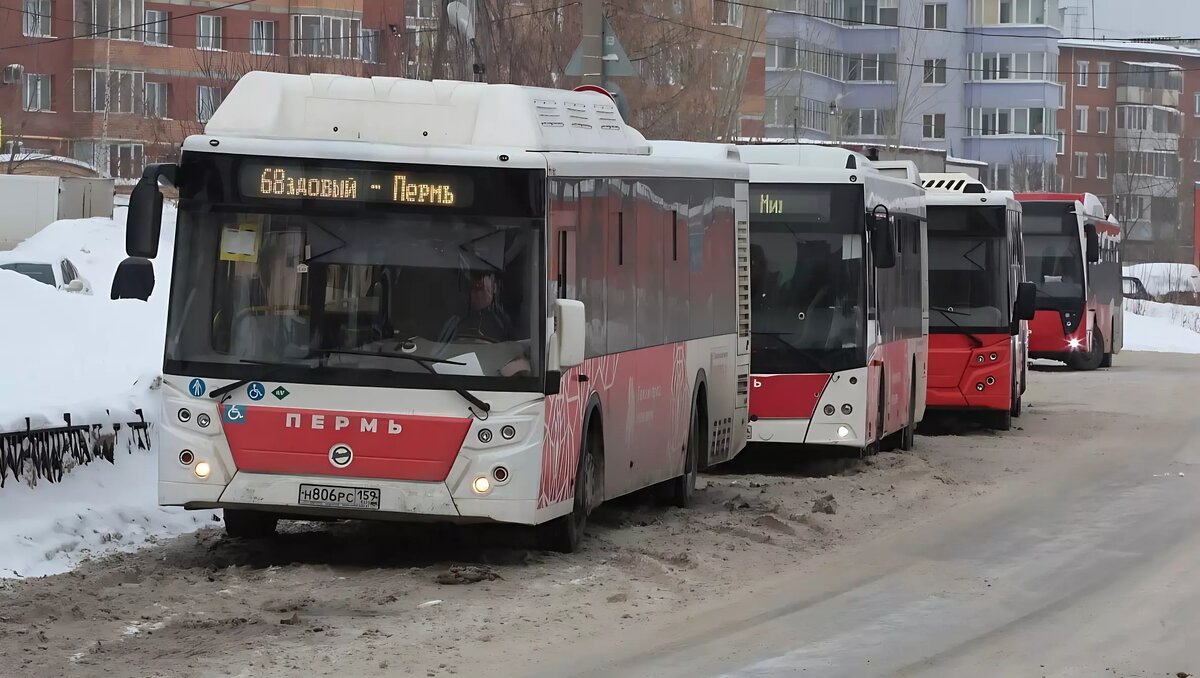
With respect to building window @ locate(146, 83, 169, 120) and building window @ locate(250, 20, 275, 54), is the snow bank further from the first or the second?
building window @ locate(250, 20, 275, 54)

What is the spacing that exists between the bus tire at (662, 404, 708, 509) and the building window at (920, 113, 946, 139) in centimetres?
8757

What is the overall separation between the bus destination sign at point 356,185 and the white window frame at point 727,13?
110 ft

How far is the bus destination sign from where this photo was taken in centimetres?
1194

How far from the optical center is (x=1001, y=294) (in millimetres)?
24734

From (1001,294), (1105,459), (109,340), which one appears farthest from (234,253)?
(1001,294)

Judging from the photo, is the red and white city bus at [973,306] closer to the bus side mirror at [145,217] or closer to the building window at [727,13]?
the bus side mirror at [145,217]

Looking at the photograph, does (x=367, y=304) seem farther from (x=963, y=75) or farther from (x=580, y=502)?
(x=963, y=75)

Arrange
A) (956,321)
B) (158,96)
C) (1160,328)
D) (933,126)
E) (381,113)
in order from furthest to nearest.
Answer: (933,126) → (158,96) → (1160,328) → (956,321) → (381,113)

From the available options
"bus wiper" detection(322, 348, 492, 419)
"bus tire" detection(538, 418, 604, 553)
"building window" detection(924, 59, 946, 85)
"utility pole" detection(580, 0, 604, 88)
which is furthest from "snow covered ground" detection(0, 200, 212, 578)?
"building window" detection(924, 59, 946, 85)

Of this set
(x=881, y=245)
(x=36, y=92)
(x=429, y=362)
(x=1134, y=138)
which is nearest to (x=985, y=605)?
(x=429, y=362)

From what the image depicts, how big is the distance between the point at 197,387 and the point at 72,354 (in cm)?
639

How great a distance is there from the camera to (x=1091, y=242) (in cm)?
3953

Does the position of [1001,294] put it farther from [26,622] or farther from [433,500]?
[26,622]

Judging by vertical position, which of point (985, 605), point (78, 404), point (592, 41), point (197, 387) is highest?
point (592, 41)
